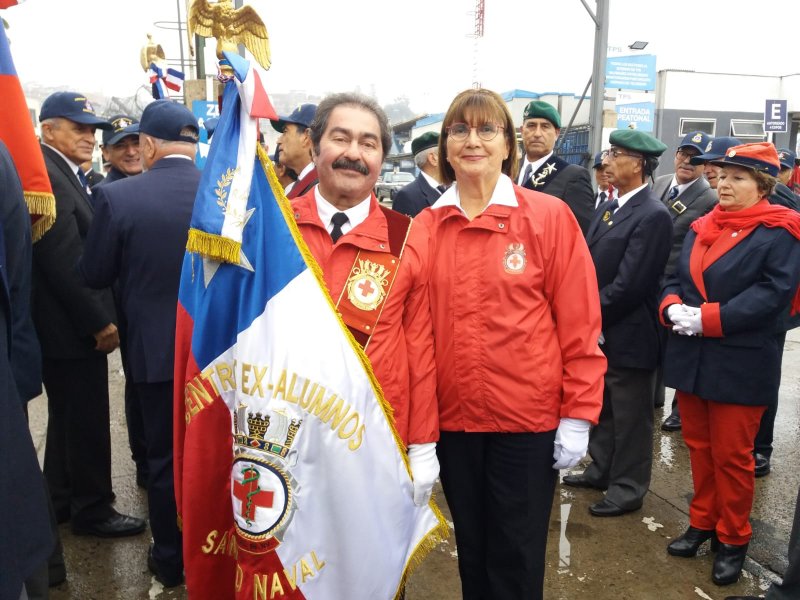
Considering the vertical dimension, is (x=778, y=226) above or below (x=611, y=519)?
above

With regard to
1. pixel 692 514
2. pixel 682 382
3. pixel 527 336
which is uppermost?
pixel 527 336

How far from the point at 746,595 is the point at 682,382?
99 centimetres

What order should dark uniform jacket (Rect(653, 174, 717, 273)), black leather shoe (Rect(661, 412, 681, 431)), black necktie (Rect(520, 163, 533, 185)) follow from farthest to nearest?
1. black leather shoe (Rect(661, 412, 681, 431))
2. dark uniform jacket (Rect(653, 174, 717, 273))
3. black necktie (Rect(520, 163, 533, 185))

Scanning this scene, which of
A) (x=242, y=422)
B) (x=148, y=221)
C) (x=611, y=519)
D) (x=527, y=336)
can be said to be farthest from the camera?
(x=611, y=519)

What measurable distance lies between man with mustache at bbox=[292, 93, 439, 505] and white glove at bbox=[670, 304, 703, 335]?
1.53m

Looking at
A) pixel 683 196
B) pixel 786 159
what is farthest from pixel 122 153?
pixel 786 159

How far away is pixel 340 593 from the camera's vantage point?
2.08 metres

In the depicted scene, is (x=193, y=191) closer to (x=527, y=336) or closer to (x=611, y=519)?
(x=527, y=336)

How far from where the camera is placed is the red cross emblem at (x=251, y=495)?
6.63 ft

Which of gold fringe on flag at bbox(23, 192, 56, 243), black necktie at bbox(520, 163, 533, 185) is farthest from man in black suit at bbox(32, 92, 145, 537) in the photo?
black necktie at bbox(520, 163, 533, 185)

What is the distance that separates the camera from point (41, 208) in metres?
2.52

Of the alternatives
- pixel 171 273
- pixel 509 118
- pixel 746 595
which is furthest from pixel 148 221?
pixel 746 595

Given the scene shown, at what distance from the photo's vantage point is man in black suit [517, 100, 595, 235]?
428cm

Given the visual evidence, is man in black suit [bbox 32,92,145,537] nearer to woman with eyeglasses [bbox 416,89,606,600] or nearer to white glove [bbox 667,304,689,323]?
woman with eyeglasses [bbox 416,89,606,600]
